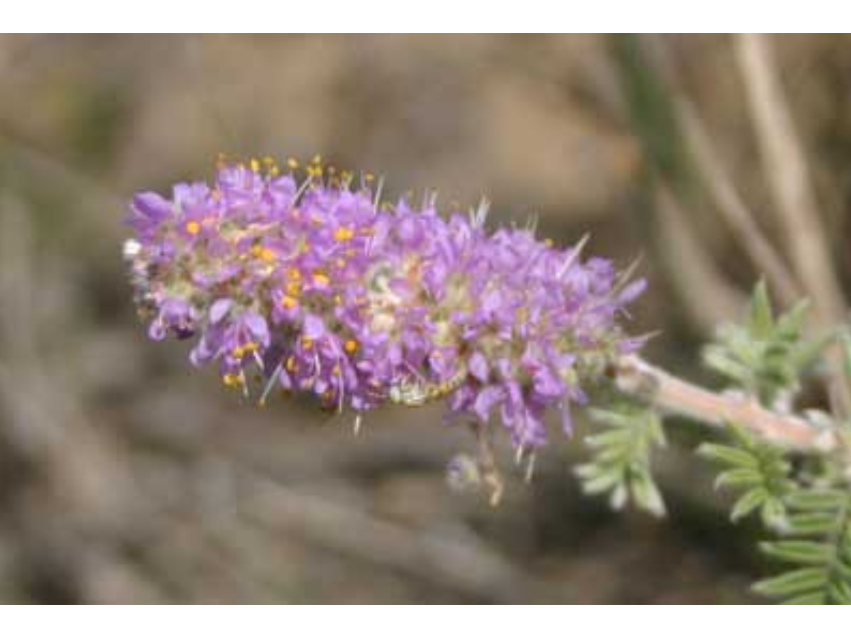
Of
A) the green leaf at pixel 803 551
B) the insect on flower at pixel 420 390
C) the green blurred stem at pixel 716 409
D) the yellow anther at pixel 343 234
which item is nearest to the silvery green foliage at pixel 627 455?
the green blurred stem at pixel 716 409

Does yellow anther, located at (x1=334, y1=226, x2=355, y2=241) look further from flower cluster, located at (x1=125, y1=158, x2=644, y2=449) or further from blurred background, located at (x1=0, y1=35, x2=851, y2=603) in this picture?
blurred background, located at (x1=0, y1=35, x2=851, y2=603)

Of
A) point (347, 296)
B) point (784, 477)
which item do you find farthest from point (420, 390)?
point (784, 477)

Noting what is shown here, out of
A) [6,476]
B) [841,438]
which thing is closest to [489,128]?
[6,476]

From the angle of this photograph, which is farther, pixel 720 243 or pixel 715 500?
pixel 720 243

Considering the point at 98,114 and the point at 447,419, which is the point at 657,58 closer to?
the point at 447,419

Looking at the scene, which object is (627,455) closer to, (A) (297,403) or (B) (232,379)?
(B) (232,379)
